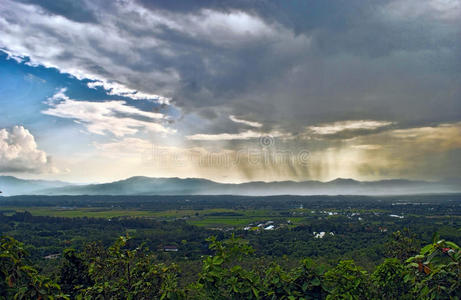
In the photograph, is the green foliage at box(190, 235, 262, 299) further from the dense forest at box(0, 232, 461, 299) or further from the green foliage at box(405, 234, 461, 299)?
the green foliage at box(405, 234, 461, 299)

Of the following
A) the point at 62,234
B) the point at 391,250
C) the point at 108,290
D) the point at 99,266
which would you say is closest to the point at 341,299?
the point at 108,290

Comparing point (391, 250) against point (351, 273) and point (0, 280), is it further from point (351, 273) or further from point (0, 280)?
point (0, 280)

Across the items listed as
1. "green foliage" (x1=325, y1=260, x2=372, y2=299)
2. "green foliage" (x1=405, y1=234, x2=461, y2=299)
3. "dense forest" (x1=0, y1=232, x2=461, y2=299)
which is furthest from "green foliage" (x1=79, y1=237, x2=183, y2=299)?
"green foliage" (x1=405, y1=234, x2=461, y2=299)

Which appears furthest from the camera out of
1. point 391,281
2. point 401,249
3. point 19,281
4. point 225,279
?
point 401,249

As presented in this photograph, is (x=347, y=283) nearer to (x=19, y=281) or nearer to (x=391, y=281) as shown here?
(x=391, y=281)

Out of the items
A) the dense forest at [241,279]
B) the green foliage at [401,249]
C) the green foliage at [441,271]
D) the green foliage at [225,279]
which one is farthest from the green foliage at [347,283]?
the green foliage at [401,249]

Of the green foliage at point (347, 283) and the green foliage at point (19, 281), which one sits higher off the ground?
the green foliage at point (19, 281)

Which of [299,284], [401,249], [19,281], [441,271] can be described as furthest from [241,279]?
[401,249]

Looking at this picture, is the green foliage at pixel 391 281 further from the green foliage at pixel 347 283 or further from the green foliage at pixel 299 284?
the green foliage at pixel 299 284

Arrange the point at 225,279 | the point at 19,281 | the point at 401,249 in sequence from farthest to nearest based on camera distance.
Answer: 1. the point at 401,249
2. the point at 225,279
3. the point at 19,281

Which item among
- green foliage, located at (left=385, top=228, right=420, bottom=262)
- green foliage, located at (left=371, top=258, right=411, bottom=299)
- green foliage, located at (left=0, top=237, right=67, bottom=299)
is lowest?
green foliage, located at (left=385, top=228, right=420, bottom=262)

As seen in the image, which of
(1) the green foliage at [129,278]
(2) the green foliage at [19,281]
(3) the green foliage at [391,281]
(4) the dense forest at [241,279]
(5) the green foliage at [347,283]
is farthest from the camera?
(3) the green foliage at [391,281]
